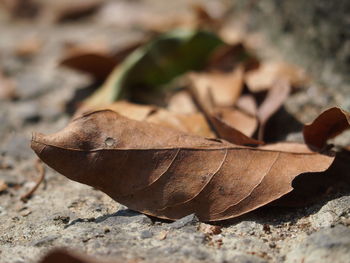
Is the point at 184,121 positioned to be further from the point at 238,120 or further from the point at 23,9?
the point at 23,9

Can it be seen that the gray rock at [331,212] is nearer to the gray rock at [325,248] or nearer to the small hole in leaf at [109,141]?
the gray rock at [325,248]

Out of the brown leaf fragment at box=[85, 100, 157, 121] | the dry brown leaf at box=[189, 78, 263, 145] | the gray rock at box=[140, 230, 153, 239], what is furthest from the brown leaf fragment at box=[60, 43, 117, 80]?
the gray rock at box=[140, 230, 153, 239]

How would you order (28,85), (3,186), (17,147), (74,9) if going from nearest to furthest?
(3,186) → (17,147) → (28,85) → (74,9)

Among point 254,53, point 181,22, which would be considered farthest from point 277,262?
point 181,22

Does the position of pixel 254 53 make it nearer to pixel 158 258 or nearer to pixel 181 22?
pixel 181 22

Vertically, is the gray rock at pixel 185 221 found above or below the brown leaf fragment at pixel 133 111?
below

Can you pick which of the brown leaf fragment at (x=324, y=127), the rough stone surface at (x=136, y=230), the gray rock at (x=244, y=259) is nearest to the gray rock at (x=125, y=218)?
the rough stone surface at (x=136, y=230)

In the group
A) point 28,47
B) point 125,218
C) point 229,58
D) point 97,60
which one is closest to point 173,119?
point 125,218
